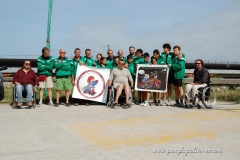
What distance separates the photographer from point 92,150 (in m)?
3.86

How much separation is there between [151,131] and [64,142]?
1.61 metres

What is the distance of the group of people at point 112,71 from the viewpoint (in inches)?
322

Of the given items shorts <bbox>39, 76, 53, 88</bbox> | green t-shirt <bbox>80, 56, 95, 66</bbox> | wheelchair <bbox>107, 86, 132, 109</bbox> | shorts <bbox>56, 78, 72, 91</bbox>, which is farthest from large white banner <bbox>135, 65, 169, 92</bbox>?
shorts <bbox>39, 76, 53, 88</bbox>

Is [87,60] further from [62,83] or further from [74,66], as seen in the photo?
[62,83]

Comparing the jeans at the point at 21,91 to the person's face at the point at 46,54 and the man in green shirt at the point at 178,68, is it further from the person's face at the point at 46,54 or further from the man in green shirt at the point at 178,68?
the man in green shirt at the point at 178,68

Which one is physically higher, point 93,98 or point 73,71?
point 73,71

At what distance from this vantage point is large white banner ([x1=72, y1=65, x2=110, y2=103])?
9031mm

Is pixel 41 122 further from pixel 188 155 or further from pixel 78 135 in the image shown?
pixel 188 155

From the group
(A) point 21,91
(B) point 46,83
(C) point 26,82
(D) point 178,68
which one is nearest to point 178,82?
(D) point 178,68

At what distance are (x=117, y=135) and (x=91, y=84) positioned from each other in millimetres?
4597

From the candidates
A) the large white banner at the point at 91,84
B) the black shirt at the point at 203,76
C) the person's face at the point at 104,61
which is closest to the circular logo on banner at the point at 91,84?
the large white banner at the point at 91,84

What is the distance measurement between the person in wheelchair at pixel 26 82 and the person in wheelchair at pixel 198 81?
436 centimetres

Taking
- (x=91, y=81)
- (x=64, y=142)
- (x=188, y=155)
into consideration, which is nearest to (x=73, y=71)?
(x=91, y=81)

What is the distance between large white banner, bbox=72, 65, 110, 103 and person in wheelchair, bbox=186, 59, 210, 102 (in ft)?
8.38
